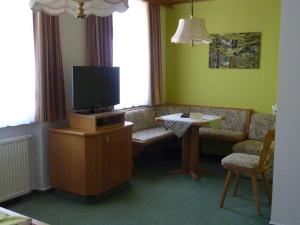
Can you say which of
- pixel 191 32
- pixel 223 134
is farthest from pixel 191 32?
pixel 223 134

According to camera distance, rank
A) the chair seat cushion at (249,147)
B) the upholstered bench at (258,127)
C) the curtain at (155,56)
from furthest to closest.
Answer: the curtain at (155,56), the upholstered bench at (258,127), the chair seat cushion at (249,147)

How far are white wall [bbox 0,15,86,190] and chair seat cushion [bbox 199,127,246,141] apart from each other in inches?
85.3

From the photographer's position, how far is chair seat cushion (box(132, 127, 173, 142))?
4.72 metres

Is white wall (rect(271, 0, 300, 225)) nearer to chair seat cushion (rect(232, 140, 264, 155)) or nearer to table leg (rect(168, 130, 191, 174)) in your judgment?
chair seat cushion (rect(232, 140, 264, 155))

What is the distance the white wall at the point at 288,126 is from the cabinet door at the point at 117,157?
1.75 m

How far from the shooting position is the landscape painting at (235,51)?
5.19 m

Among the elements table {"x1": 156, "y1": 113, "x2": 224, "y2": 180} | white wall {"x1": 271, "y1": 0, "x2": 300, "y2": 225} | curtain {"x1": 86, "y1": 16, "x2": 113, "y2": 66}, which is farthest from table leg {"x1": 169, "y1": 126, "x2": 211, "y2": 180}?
white wall {"x1": 271, "y1": 0, "x2": 300, "y2": 225}

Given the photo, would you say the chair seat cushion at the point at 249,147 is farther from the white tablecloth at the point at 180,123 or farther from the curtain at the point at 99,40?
the curtain at the point at 99,40

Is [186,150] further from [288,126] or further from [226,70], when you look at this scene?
[288,126]

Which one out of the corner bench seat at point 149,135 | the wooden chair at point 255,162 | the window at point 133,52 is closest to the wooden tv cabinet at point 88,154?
the corner bench seat at point 149,135

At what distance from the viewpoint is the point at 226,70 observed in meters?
5.49

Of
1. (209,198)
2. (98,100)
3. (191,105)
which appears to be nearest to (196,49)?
(191,105)

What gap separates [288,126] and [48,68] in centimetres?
257

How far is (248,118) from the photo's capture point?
523 cm
